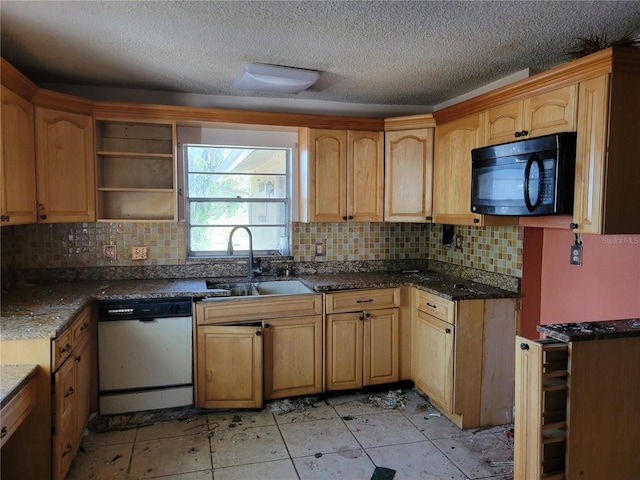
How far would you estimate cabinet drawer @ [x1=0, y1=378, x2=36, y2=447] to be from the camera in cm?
166

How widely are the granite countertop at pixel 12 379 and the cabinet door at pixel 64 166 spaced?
1.17 meters

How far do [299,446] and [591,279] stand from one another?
79.2 inches

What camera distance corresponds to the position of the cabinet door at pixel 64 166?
2.82 m

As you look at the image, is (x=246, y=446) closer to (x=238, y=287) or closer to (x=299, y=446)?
(x=299, y=446)

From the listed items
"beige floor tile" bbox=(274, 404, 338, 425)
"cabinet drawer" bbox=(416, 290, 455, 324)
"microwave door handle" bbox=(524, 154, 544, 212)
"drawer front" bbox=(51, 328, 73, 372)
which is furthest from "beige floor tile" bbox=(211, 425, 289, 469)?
"microwave door handle" bbox=(524, 154, 544, 212)

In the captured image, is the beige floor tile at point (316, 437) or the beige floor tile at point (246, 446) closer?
the beige floor tile at point (246, 446)

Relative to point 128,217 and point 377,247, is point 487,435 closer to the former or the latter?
point 377,247

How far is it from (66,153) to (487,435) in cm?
324

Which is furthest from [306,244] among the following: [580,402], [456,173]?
[580,402]

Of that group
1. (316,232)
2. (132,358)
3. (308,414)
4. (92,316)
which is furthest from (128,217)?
(308,414)

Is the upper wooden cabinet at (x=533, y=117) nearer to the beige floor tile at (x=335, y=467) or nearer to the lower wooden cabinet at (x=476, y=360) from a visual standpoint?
the lower wooden cabinet at (x=476, y=360)

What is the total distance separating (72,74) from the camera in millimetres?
3000

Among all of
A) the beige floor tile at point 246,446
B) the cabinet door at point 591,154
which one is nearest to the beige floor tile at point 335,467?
the beige floor tile at point 246,446

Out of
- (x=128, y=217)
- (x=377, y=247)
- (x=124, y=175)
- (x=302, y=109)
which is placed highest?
(x=302, y=109)
